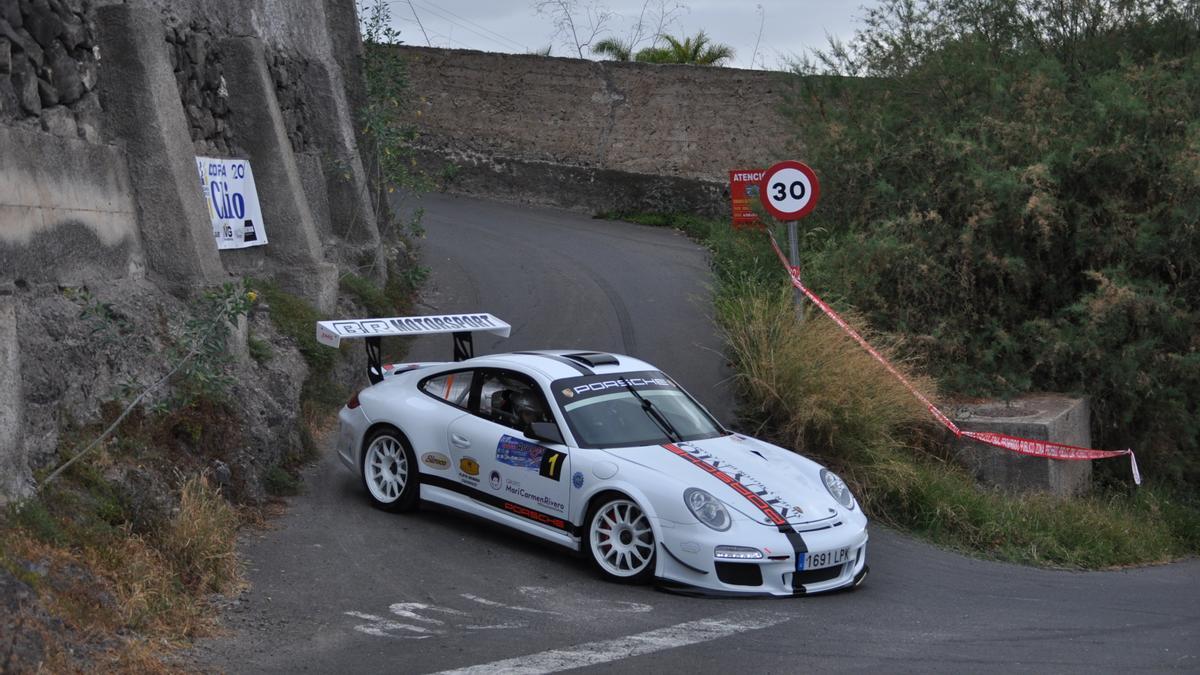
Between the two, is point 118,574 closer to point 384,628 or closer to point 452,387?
point 384,628

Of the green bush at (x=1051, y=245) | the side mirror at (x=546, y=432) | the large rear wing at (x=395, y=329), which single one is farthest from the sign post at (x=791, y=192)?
the side mirror at (x=546, y=432)

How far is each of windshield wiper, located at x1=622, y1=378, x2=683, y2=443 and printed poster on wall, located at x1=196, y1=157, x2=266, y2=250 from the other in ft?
17.5

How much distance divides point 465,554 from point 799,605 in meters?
2.48

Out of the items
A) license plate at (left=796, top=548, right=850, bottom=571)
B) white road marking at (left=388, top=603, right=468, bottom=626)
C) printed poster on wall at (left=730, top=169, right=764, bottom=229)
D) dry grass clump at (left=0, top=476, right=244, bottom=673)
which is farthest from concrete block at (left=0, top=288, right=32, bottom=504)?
printed poster on wall at (left=730, top=169, right=764, bottom=229)

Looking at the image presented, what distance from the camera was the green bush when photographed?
14.0 metres

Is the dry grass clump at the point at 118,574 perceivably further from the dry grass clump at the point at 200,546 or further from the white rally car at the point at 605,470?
the white rally car at the point at 605,470

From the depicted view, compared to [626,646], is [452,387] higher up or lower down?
higher up

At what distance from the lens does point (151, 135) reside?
37.1 ft

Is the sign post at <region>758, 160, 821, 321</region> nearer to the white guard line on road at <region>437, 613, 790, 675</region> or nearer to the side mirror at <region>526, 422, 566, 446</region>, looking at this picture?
the side mirror at <region>526, 422, 566, 446</region>

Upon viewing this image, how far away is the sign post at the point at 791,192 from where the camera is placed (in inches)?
518

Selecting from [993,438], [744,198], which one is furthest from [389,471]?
[744,198]

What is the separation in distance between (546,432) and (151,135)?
200 inches

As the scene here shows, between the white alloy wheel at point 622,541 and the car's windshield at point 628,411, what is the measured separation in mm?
584

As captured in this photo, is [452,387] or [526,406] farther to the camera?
[452,387]
